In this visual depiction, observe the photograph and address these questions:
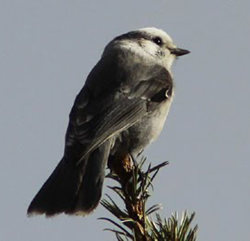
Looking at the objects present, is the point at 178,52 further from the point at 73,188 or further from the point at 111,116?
the point at 73,188

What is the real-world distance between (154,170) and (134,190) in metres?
0.27

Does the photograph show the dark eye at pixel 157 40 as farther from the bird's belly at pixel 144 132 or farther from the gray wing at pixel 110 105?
the bird's belly at pixel 144 132

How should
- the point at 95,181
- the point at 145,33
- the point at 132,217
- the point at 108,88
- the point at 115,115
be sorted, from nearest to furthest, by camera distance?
the point at 132,217
the point at 95,181
the point at 115,115
the point at 108,88
the point at 145,33

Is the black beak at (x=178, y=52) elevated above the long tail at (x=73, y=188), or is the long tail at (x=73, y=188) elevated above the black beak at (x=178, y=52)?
the black beak at (x=178, y=52)

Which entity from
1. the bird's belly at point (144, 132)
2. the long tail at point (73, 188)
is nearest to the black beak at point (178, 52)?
the bird's belly at point (144, 132)

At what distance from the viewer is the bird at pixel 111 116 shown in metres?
4.02

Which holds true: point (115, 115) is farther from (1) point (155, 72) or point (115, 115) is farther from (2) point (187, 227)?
(2) point (187, 227)

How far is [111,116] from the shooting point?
471cm

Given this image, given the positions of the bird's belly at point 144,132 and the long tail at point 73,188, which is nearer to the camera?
the long tail at point 73,188

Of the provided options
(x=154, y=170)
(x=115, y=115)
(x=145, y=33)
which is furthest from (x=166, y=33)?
(x=154, y=170)

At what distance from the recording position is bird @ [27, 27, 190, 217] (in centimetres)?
402

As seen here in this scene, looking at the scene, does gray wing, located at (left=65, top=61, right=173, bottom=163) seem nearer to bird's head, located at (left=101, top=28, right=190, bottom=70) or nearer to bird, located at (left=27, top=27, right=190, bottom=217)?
bird, located at (left=27, top=27, right=190, bottom=217)

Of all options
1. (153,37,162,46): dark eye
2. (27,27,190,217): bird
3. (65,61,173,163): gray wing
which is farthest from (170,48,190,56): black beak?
(65,61,173,163): gray wing

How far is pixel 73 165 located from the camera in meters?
4.26
